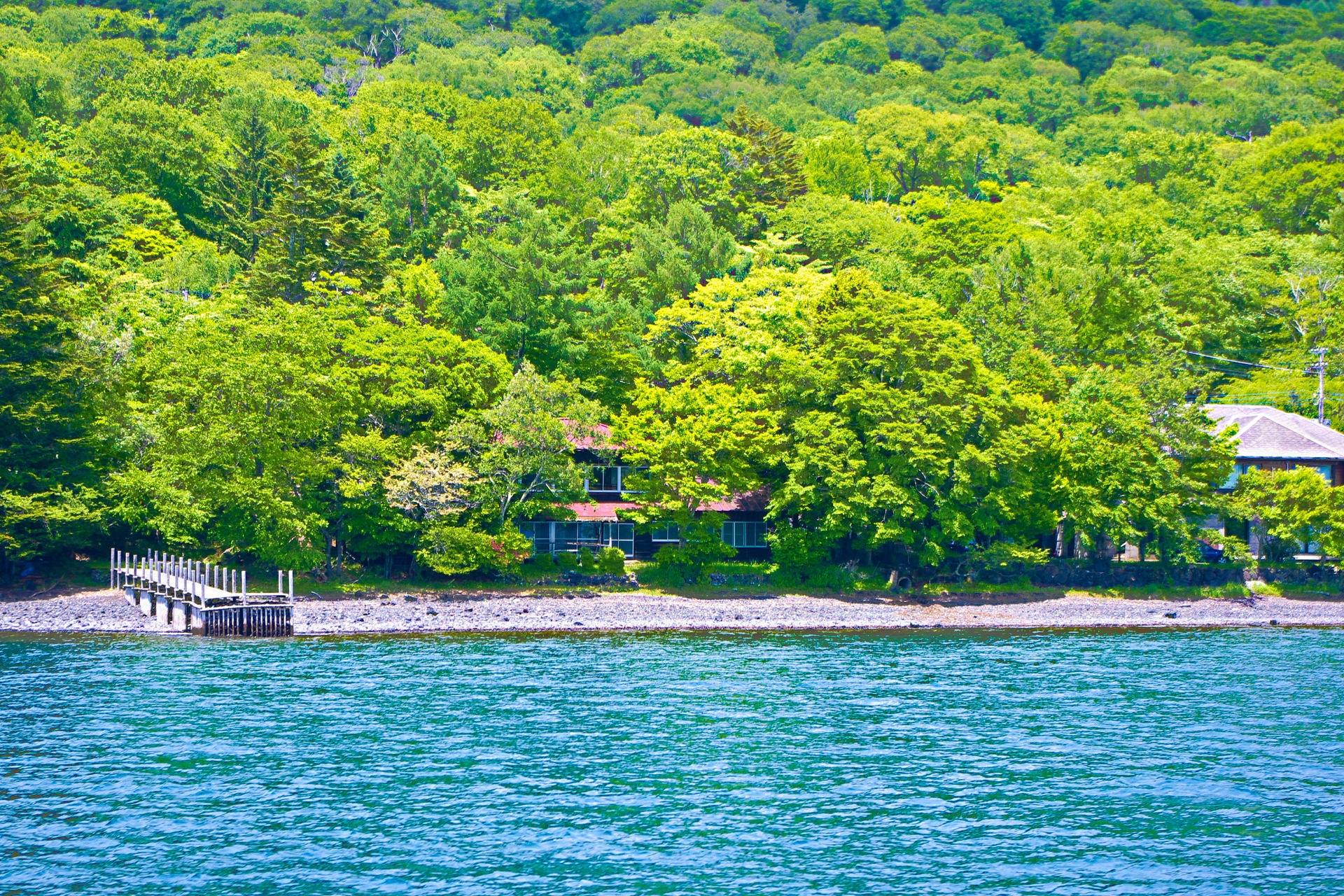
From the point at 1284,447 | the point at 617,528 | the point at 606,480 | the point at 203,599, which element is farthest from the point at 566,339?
the point at 1284,447

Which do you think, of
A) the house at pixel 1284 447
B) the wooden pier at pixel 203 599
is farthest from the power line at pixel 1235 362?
the wooden pier at pixel 203 599

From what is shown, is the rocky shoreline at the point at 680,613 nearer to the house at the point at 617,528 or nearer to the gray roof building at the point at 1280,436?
the house at the point at 617,528

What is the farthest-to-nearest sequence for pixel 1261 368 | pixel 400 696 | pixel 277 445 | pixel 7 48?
pixel 7 48 → pixel 1261 368 → pixel 277 445 → pixel 400 696

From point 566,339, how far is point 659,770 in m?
43.9

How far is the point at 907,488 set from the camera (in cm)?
6888

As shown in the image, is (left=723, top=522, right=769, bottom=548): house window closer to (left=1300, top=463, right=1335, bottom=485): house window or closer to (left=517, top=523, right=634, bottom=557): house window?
(left=517, top=523, right=634, bottom=557): house window

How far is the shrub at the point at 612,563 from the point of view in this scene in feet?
225

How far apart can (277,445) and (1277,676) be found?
159ft

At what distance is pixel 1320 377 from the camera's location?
88312 millimetres

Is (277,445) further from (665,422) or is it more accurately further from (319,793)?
(319,793)

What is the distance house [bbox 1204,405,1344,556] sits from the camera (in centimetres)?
7675

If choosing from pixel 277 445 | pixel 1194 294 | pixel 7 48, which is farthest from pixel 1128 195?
pixel 7 48

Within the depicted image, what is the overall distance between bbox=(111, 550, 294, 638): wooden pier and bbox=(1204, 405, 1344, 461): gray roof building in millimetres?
55324

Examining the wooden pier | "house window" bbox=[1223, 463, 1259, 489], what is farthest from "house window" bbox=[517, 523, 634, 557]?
"house window" bbox=[1223, 463, 1259, 489]
